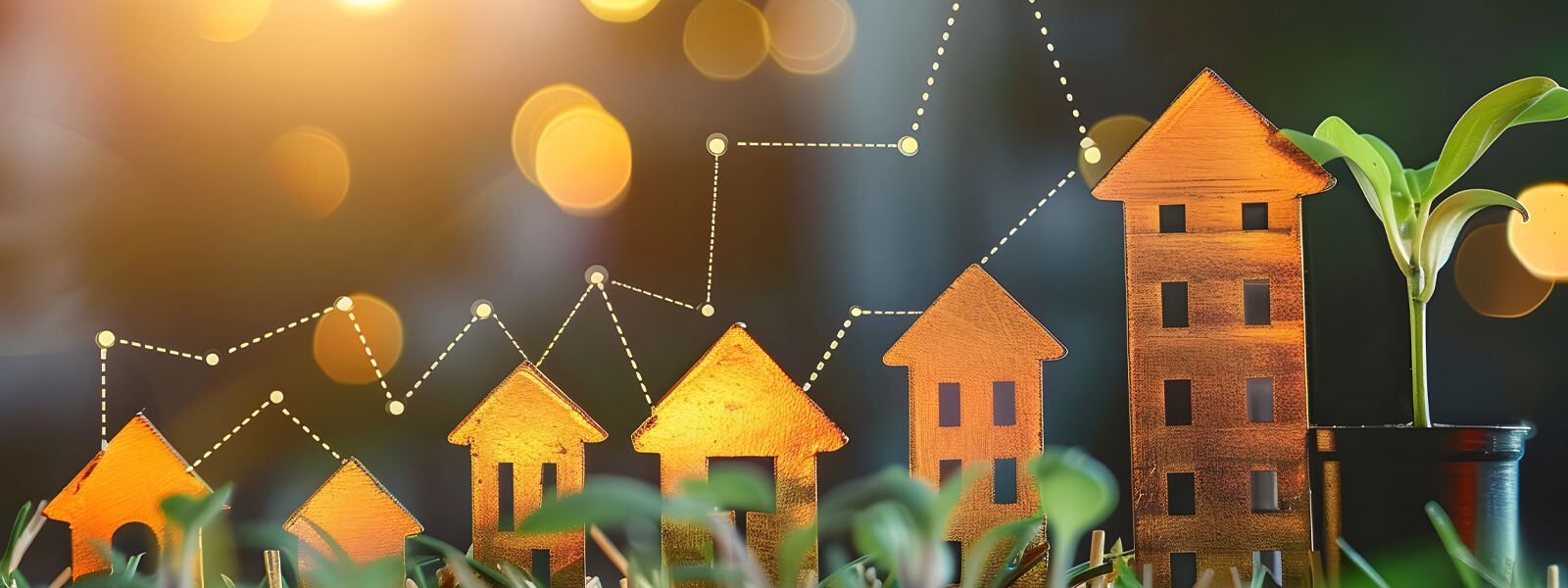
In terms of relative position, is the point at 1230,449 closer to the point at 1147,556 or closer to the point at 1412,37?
the point at 1147,556

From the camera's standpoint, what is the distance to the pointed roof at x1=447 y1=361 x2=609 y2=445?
677 mm

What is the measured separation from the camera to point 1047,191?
86 cm

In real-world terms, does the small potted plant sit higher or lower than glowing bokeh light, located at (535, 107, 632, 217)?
lower

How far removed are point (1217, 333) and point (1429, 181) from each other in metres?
0.23

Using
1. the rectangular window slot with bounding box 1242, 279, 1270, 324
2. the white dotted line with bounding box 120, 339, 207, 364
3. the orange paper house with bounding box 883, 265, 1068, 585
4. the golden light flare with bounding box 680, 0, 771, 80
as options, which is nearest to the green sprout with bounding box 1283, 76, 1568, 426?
the rectangular window slot with bounding box 1242, 279, 1270, 324

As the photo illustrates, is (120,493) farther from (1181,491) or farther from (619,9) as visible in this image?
(1181,491)

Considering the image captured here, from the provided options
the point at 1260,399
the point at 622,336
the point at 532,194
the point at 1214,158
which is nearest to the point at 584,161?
the point at 532,194

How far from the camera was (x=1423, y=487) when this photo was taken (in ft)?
2.11

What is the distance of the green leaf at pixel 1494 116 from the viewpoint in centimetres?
64

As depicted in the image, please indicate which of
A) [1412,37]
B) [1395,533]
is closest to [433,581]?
[1395,533]

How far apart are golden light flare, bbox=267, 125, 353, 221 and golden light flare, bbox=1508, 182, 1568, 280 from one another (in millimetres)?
1055

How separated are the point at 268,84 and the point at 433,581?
1.62ft

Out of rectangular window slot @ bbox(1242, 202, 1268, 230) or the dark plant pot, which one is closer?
the dark plant pot

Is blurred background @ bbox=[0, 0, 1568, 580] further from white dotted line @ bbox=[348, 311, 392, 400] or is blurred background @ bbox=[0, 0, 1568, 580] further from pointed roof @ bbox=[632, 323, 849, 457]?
pointed roof @ bbox=[632, 323, 849, 457]
